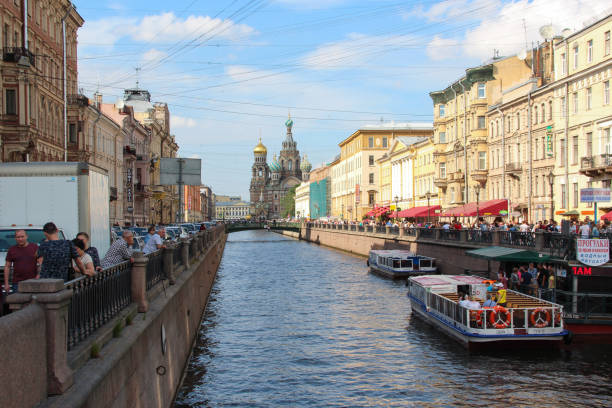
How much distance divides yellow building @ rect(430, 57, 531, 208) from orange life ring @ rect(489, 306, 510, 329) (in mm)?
39660

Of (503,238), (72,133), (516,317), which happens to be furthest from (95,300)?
(72,133)

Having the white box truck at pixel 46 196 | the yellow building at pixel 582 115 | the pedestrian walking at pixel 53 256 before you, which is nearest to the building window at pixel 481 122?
the yellow building at pixel 582 115

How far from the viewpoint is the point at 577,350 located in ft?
67.8

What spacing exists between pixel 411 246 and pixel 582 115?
16.5 m

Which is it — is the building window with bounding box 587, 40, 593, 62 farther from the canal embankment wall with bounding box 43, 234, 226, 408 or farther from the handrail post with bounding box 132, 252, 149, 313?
the handrail post with bounding box 132, 252, 149, 313

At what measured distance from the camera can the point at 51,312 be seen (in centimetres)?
717

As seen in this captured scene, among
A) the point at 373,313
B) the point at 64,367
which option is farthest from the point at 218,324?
the point at 64,367

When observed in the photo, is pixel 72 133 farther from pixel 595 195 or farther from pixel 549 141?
pixel 595 195

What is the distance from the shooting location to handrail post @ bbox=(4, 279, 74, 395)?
705cm

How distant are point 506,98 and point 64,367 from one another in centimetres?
5225

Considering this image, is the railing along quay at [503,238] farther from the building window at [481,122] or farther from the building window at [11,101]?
the building window at [11,101]

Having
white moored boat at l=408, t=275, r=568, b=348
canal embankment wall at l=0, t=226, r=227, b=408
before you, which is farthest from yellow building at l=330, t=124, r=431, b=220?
canal embankment wall at l=0, t=226, r=227, b=408

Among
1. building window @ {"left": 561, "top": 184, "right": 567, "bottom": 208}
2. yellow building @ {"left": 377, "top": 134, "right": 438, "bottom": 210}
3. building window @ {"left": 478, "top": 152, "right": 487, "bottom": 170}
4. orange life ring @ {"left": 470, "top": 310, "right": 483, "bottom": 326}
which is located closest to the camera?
orange life ring @ {"left": 470, "top": 310, "right": 483, "bottom": 326}

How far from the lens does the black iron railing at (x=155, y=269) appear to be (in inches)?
601
